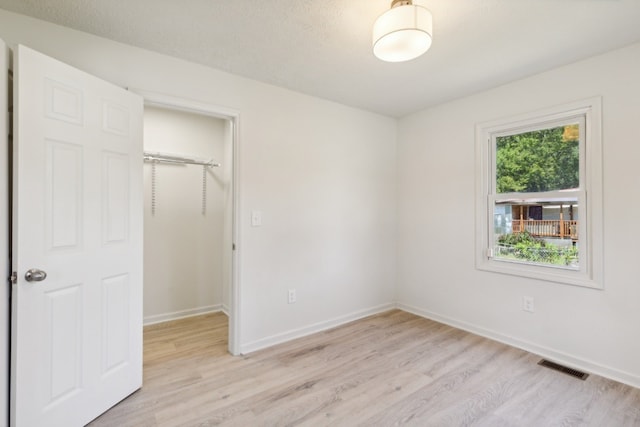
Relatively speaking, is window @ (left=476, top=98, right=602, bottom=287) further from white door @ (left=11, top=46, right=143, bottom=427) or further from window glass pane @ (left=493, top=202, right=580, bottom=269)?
white door @ (left=11, top=46, right=143, bottom=427)

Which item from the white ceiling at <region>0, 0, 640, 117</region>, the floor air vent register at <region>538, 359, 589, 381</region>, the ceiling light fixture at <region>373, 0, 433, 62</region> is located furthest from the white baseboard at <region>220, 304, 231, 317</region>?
the ceiling light fixture at <region>373, 0, 433, 62</region>

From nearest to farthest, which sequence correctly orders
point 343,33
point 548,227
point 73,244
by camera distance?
1. point 73,244
2. point 343,33
3. point 548,227

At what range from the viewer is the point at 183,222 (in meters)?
3.49

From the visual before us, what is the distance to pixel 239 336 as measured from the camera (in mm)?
2582

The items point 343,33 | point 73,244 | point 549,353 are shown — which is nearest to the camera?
point 73,244

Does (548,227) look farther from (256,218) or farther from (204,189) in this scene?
(204,189)

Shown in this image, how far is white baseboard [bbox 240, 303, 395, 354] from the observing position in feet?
8.72

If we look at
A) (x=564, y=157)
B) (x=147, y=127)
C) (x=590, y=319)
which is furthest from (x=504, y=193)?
(x=147, y=127)

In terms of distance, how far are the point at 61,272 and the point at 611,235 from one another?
3458mm

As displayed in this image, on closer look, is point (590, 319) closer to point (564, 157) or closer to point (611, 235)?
point (611, 235)

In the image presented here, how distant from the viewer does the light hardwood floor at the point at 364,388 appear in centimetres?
179

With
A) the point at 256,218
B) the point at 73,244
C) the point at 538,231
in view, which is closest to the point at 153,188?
the point at 256,218

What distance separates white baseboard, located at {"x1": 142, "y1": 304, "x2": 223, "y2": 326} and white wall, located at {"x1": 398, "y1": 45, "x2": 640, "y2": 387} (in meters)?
2.22

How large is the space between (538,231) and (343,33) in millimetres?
2294
